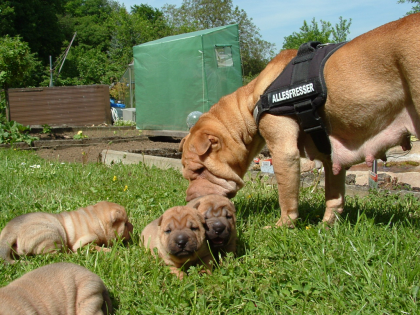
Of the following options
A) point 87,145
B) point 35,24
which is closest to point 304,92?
point 87,145

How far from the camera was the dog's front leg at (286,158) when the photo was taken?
3.86 meters

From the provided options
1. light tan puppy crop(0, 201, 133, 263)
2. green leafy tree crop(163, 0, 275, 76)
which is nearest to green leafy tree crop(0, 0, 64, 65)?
green leafy tree crop(163, 0, 275, 76)

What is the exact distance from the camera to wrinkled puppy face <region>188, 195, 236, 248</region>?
329cm

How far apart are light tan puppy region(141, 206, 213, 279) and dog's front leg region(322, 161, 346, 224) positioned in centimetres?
158

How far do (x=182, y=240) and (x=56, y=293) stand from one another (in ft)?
3.27

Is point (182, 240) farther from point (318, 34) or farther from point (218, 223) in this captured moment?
point (318, 34)

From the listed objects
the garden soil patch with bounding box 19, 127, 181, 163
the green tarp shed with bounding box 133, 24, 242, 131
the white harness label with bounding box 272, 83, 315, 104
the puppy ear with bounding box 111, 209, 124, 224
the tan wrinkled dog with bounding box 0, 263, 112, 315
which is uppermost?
the green tarp shed with bounding box 133, 24, 242, 131

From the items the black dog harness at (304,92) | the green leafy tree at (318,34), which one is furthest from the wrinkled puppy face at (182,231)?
the green leafy tree at (318,34)

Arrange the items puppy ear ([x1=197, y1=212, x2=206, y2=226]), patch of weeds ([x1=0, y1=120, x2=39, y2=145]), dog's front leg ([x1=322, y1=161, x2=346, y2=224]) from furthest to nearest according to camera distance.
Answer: patch of weeds ([x1=0, y1=120, x2=39, y2=145]), dog's front leg ([x1=322, y1=161, x2=346, y2=224]), puppy ear ([x1=197, y1=212, x2=206, y2=226])

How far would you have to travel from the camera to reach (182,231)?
308 cm

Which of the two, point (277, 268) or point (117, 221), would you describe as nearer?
point (277, 268)

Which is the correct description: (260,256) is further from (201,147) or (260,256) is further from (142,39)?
(142,39)

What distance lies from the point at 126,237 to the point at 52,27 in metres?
56.0

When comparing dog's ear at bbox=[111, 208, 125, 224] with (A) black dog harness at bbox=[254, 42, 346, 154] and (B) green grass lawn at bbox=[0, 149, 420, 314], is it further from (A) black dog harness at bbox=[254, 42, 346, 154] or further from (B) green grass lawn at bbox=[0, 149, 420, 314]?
(A) black dog harness at bbox=[254, 42, 346, 154]
